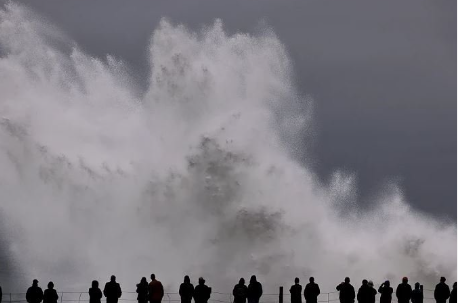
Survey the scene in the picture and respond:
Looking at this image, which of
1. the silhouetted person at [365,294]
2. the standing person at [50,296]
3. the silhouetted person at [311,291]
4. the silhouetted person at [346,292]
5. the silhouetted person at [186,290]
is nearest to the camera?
the standing person at [50,296]

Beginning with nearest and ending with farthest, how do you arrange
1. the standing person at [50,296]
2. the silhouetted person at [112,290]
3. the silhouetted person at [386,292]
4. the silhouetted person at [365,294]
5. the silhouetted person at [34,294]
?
the silhouetted person at [34,294]
the standing person at [50,296]
the silhouetted person at [112,290]
the silhouetted person at [365,294]
the silhouetted person at [386,292]

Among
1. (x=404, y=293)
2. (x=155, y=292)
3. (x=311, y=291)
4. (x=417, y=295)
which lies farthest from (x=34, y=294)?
(x=417, y=295)

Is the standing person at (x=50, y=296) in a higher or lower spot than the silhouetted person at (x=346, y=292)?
lower

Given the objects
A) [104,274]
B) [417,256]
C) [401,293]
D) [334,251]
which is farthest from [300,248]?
[401,293]

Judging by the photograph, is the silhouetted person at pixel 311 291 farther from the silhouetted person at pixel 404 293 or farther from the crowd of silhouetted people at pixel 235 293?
the silhouetted person at pixel 404 293

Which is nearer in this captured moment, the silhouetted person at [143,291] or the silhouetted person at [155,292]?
the silhouetted person at [155,292]

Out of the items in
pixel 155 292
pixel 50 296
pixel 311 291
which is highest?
pixel 311 291

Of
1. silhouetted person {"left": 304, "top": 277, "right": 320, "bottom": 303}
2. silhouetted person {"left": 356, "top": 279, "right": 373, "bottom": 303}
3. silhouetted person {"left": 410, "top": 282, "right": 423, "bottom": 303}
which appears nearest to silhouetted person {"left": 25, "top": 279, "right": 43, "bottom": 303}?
silhouetted person {"left": 304, "top": 277, "right": 320, "bottom": 303}

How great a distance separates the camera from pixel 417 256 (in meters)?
65.1

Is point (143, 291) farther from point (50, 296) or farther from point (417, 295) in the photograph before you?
point (417, 295)

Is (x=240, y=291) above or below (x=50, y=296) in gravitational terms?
above

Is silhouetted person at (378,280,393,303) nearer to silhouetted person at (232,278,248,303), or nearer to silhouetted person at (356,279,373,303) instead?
silhouetted person at (356,279,373,303)

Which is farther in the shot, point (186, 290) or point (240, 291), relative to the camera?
point (186, 290)

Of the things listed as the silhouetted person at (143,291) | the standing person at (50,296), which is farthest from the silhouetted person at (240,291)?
the standing person at (50,296)
